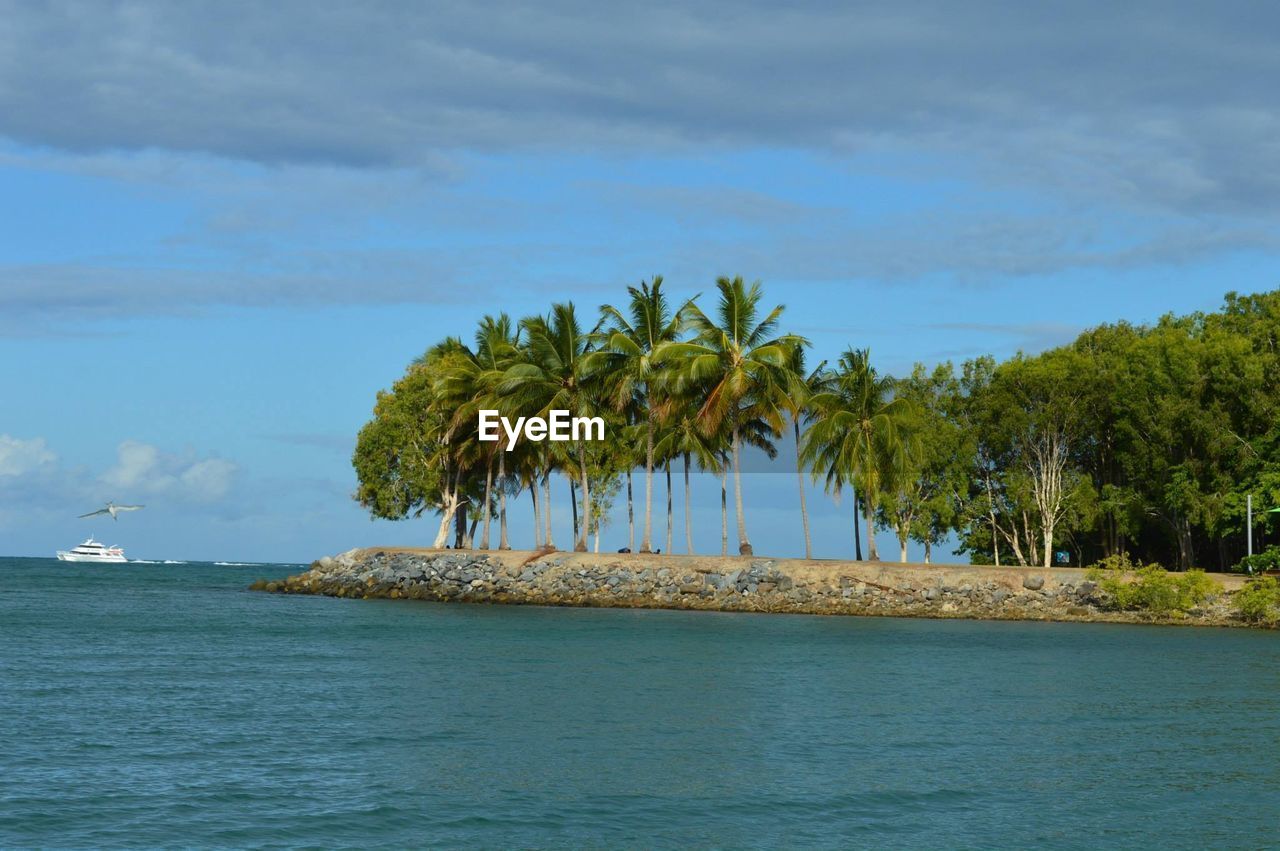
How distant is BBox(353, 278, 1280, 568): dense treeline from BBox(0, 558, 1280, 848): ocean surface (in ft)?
63.8

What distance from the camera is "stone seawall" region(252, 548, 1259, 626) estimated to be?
53719 millimetres

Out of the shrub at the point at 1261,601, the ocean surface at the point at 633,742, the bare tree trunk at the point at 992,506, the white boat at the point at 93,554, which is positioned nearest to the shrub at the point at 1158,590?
the shrub at the point at 1261,601

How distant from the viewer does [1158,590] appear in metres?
51.8

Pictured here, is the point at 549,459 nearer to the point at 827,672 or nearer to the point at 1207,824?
the point at 827,672

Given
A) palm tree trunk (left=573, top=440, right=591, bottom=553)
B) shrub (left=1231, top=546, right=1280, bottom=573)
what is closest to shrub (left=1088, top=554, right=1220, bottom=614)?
shrub (left=1231, top=546, right=1280, bottom=573)

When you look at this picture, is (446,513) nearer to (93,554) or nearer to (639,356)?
(639,356)

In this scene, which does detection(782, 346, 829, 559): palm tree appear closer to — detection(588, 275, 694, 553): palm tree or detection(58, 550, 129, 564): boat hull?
detection(588, 275, 694, 553): palm tree

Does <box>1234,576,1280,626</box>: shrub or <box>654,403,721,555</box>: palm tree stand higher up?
<box>654,403,721,555</box>: palm tree

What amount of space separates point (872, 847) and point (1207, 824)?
15.4 ft

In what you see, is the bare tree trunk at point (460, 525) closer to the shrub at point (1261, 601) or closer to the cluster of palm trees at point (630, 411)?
the cluster of palm trees at point (630, 411)

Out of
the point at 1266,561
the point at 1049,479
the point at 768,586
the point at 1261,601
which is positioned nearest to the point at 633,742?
the point at 768,586

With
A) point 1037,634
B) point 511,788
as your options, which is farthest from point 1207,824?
point 1037,634

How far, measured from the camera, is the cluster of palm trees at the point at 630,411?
58.9 m

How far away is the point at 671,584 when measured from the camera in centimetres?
5825
